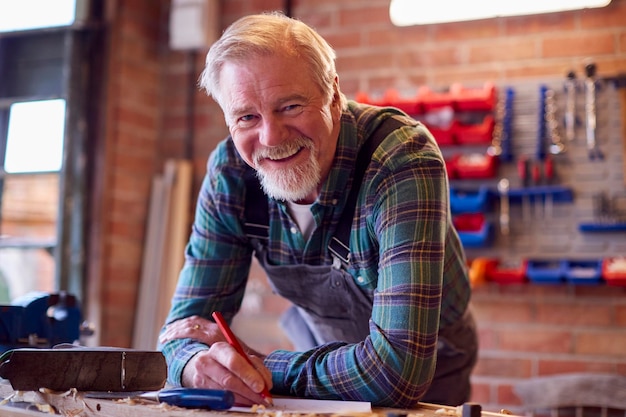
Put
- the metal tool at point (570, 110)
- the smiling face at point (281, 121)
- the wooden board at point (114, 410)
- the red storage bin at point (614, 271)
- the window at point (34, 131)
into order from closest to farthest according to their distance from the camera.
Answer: the wooden board at point (114, 410) < the smiling face at point (281, 121) < the red storage bin at point (614, 271) < the metal tool at point (570, 110) < the window at point (34, 131)

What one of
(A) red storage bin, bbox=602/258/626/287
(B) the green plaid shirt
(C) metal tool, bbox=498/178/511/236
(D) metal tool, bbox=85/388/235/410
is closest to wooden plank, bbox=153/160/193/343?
(C) metal tool, bbox=498/178/511/236

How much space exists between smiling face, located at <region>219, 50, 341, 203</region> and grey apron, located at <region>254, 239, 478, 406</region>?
0.20m

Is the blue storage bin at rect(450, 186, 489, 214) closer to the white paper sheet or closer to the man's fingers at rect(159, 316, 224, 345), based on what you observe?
the man's fingers at rect(159, 316, 224, 345)

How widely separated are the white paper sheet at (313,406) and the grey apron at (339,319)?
39cm

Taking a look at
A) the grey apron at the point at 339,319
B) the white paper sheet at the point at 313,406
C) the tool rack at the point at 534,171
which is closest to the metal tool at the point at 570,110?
the tool rack at the point at 534,171

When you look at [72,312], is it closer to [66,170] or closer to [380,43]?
[66,170]

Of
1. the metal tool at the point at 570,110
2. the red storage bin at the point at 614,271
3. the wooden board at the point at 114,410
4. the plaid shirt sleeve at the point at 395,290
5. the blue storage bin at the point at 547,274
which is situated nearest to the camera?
the wooden board at the point at 114,410

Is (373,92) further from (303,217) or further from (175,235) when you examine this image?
(303,217)

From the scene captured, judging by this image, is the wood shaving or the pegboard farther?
the pegboard

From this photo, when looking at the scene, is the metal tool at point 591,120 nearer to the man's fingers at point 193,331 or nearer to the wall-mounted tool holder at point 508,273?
the wall-mounted tool holder at point 508,273

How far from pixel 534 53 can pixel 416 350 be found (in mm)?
1869

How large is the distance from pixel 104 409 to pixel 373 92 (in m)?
2.22

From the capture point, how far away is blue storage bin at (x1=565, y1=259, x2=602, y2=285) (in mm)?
2686

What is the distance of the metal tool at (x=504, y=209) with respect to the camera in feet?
9.51
